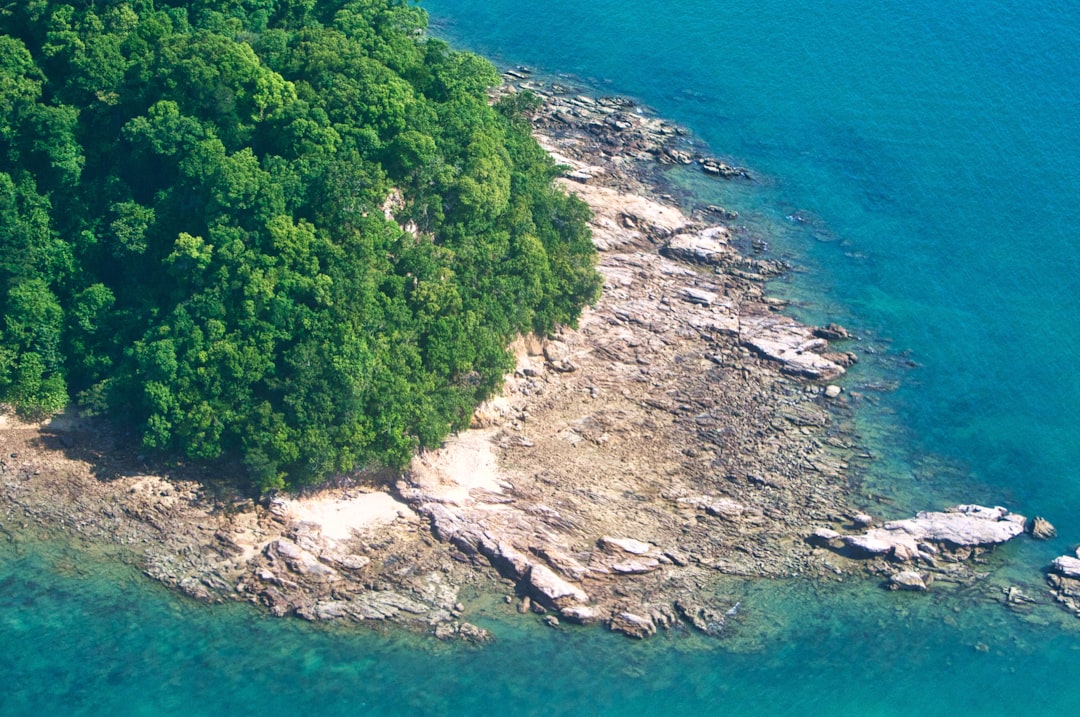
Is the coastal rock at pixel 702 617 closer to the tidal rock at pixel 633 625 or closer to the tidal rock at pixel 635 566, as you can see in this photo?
the tidal rock at pixel 633 625

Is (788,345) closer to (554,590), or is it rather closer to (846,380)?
(846,380)

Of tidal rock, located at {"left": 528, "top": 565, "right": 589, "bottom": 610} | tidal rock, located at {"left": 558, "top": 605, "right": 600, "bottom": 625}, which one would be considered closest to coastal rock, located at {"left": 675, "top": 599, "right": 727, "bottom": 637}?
tidal rock, located at {"left": 558, "top": 605, "right": 600, "bottom": 625}

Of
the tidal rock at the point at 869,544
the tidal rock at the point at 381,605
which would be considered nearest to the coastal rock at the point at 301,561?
the tidal rock at the point at 381,605

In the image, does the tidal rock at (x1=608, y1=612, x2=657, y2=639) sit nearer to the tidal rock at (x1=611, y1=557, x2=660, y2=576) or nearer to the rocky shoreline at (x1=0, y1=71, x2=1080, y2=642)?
the rocky shoreline at (x1=0, y1=71, x2=1080, y2=642)

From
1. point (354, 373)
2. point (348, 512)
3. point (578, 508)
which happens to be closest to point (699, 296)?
point (578, 508)

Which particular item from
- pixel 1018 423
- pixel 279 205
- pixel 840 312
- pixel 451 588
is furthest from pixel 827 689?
pixel 279 205

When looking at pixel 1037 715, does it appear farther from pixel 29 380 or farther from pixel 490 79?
pixel 29 380
